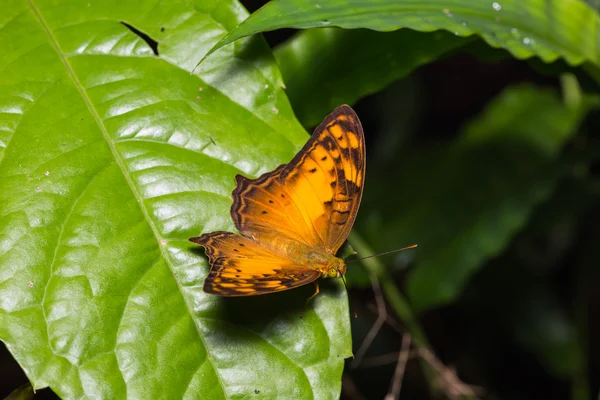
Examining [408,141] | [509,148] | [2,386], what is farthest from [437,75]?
[2,386]

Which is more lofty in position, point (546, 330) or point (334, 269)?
point (334, 269)

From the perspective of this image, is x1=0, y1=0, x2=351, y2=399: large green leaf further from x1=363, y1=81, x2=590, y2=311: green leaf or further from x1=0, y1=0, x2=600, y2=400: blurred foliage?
x1=363, y1=81, x2=590, y2=311: green leaf

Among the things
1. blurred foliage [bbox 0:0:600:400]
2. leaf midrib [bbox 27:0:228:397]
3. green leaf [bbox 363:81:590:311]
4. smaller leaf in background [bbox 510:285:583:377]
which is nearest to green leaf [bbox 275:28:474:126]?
blurred foliage [bbox 0:0:600:400]

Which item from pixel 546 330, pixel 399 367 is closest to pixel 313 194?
pixel 399 367

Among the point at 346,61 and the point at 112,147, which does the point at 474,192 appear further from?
the point at 112,147

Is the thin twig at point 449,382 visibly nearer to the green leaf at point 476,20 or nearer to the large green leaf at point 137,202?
the large green leaf at point 137,202
